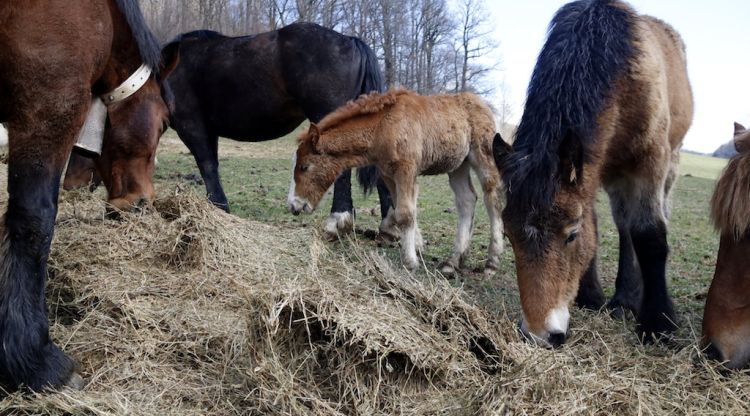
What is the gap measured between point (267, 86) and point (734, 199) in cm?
596

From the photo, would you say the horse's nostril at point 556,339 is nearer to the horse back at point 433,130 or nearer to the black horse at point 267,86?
the horse back at point 433,130

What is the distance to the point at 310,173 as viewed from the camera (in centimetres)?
639

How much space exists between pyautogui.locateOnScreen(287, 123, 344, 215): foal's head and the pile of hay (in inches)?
99.6

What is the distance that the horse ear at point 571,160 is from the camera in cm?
340

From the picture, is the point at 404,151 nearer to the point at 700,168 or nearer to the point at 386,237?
the point at 386,237

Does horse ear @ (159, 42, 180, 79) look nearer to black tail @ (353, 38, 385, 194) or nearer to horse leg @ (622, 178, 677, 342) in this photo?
horse leg @ (622, 178, 677, 342)

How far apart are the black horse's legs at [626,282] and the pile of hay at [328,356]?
41.9 inches

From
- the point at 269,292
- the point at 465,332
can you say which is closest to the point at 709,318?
the point at 465,332

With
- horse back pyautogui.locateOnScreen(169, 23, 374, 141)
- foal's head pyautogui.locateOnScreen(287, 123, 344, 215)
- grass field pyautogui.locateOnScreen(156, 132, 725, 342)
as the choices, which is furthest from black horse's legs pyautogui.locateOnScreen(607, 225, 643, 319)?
horse back pyautogui.locateOnScreen(169, 23, 374, 141)

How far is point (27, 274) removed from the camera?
8.69 feet

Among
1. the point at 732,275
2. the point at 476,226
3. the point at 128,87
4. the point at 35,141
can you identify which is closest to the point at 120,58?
the point at 128,87

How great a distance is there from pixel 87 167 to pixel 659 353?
6.21m

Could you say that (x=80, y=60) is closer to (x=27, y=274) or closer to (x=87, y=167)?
(x=27, y=274)

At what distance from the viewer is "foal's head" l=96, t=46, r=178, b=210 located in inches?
152
